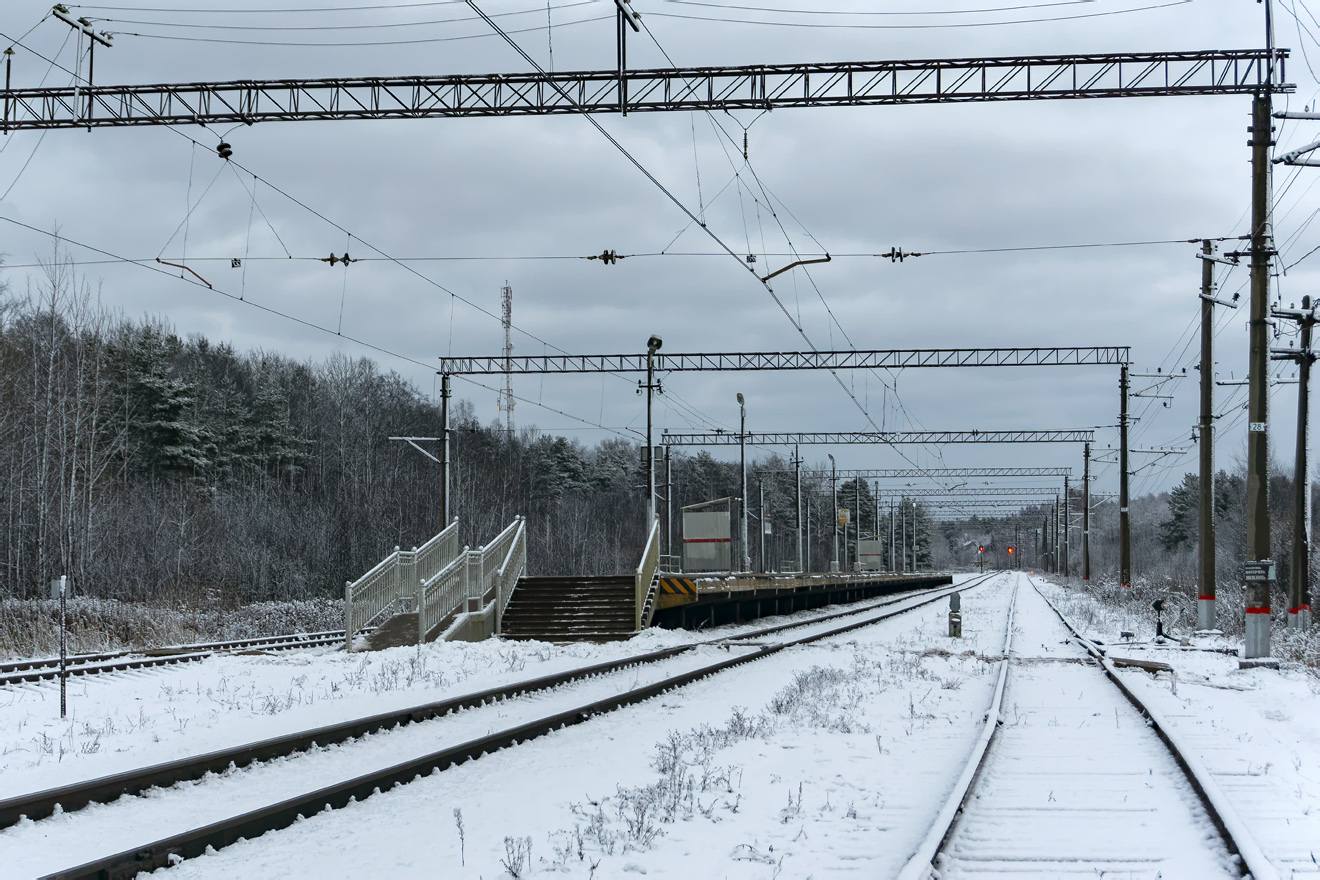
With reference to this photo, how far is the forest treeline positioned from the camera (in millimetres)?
36250

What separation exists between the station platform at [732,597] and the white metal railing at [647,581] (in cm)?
34

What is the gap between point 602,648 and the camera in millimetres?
22750

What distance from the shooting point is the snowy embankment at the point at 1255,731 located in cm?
779

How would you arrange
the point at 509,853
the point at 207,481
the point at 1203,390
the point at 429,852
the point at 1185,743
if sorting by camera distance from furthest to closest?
1. the point at 207,481
2. the point at 1203,390
3. the point at 1185,743
4. the point at 429,852
5. the point at 509,853

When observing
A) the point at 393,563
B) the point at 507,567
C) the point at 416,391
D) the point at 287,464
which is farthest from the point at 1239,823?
the point at 416,391

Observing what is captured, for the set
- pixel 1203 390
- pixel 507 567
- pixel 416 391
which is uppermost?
pixel 416 391

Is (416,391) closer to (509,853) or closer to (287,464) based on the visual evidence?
(287,464)

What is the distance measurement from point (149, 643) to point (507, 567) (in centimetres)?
811

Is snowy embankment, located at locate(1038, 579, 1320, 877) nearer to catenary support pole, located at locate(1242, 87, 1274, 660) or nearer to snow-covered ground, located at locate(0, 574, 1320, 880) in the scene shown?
snow-covered ground, located at locate(0, 574, 1320, 880)

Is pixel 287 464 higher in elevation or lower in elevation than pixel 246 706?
higher

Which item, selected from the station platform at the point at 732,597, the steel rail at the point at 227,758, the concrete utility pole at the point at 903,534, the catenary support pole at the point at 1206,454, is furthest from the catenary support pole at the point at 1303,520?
the concrete utility pole at the point at 903,534

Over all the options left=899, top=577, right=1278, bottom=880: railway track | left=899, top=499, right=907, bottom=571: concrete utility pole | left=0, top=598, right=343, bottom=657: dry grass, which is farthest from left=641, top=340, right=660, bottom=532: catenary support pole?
left=899, top=499, right=907, bottom=571: concrete utility pole

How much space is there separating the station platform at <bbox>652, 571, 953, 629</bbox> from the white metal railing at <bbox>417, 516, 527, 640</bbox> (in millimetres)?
3718

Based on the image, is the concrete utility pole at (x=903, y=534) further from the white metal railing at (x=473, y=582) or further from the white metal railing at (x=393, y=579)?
the white metal railing at (x=393, y=579)
